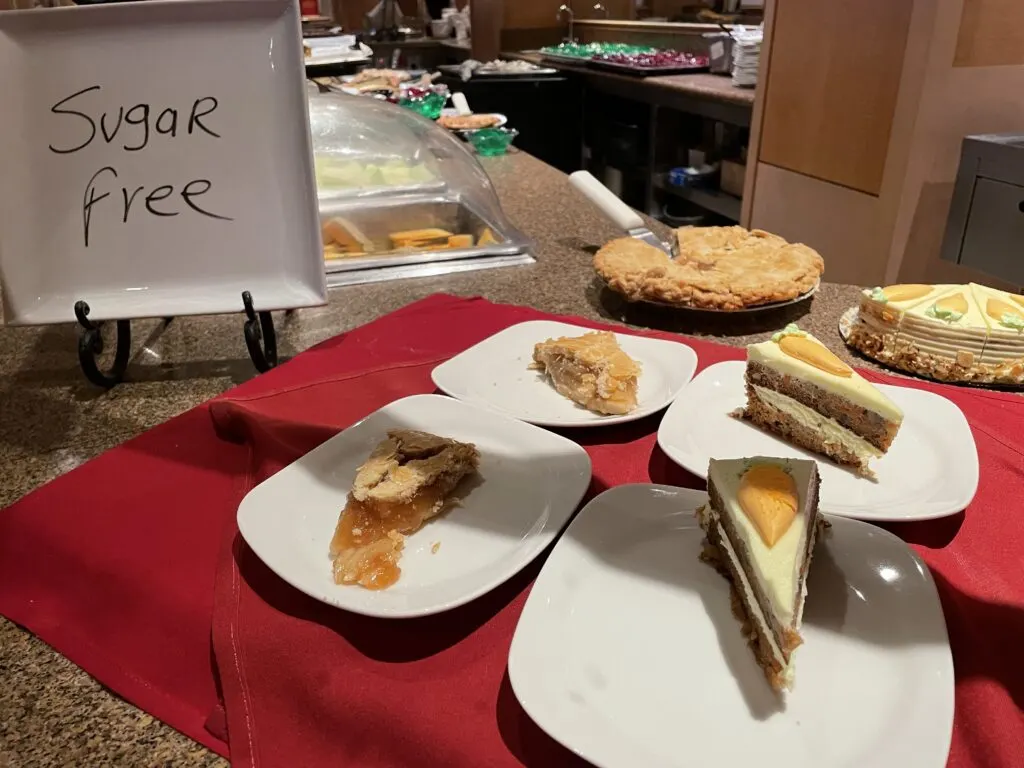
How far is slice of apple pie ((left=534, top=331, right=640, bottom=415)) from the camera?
2.87ft

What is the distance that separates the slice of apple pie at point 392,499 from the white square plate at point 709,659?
14cm

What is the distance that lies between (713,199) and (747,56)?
69 centimetres

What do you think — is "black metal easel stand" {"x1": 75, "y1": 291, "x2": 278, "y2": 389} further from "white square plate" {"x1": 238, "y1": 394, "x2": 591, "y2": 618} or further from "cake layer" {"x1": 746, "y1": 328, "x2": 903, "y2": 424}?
"cake layer" {"x1": 746, "y1": 328, "x2": 903, "y2": 424}

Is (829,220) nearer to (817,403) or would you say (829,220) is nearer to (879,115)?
(879,115)

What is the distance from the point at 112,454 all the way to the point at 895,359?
3.39ft

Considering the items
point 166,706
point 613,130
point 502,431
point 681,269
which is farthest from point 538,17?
point 166,706

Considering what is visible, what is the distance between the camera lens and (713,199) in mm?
3580

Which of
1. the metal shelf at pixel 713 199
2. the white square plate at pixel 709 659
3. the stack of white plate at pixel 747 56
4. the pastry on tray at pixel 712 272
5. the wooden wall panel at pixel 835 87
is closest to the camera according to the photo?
the white square plate at pixel 709 659

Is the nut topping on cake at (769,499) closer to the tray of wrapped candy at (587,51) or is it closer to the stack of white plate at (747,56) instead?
the stack of white plate at (747,56)

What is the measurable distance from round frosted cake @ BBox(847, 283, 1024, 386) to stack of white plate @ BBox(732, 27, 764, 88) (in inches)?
92.8

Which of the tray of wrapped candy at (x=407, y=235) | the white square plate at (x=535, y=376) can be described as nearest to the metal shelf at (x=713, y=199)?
the tray of wrapped candy at (x=407, y=235)

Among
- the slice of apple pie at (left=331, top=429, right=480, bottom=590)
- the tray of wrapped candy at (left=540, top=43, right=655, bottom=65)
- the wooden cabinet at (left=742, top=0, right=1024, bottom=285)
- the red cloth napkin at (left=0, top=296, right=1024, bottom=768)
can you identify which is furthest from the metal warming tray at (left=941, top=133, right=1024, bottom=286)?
the tray of wrapped candy at (left=540, top=43, right=655, bottom=65)

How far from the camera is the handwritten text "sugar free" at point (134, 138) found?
34.8 inches

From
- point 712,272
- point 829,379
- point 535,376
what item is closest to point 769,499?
point 829,379
